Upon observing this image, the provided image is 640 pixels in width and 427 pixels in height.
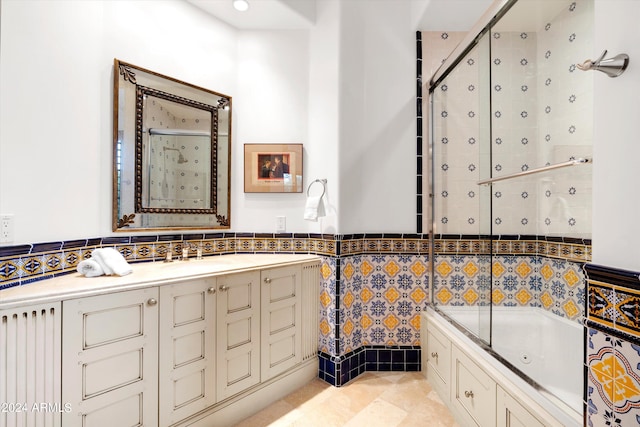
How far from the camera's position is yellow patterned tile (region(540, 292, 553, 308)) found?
1.99m

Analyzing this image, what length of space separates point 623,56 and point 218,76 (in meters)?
2.13

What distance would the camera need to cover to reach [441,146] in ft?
7.18

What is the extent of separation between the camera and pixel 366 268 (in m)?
2.17

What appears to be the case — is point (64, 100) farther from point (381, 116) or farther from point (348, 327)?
point (348, 327)

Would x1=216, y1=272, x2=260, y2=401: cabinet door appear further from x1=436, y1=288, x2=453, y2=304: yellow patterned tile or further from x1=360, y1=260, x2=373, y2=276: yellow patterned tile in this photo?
x1=436, y1=288, x2=453, y2=304: yellow patterned tile

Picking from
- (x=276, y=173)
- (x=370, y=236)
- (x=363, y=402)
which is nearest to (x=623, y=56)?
(x=370, y=236)

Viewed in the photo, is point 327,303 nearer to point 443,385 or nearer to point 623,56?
point 443,385

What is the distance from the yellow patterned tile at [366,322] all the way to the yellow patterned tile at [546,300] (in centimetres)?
119

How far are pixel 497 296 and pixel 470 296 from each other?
0.53 feet

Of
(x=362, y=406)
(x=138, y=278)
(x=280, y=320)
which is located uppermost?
(x=138, y=278)

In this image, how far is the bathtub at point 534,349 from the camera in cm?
112

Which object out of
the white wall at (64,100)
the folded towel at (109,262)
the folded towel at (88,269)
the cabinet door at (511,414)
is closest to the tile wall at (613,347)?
the cabinet door at (511,414)

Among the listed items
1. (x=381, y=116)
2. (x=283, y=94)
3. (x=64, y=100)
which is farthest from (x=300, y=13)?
(x=64, y=100)

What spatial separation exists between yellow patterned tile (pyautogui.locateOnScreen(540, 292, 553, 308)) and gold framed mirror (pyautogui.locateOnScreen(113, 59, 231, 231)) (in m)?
2.29
